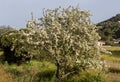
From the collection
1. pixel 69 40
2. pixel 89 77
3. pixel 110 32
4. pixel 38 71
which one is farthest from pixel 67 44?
pixel 110 32

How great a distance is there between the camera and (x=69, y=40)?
19.1 m

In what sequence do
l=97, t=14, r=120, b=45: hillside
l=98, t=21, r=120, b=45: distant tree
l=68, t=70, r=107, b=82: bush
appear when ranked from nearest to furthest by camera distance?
l=68, t=70, r=107, b=82: bush
l=97, t=14, r=120, b=45: hillside
l=98, t=21, r=120, b=45: distant tree

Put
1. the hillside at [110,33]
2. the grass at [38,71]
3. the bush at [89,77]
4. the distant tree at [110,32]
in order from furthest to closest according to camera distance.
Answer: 1. the distant tree at [110,32]
2. the hillside at [110,33]
3. the bush at [89,77]
4. the grass at [38,71]

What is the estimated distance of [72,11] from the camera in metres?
19.8

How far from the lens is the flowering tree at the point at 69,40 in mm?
19078

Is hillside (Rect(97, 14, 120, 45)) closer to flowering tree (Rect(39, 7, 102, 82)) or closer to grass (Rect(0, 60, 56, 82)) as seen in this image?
grass (Rect(0, 60, 56, 82))

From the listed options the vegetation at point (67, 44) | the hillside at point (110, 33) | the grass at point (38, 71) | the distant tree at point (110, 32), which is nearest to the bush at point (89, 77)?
the vegetation at point (67, 44)

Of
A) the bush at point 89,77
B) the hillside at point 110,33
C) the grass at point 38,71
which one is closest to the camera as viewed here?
the grass at point 38,71

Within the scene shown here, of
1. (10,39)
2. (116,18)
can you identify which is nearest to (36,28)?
(10,39)

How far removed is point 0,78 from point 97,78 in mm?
7021

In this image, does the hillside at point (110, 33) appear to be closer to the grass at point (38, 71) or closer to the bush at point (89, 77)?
the grass at point (38, 71)

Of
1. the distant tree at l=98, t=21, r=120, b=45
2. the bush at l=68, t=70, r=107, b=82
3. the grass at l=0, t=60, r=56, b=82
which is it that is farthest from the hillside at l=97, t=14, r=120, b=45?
the bush at l=68, t=70, r=107, b=82

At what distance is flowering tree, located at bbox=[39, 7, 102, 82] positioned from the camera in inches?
751

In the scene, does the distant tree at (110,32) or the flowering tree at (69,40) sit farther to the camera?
the distant tree at (110,32)
